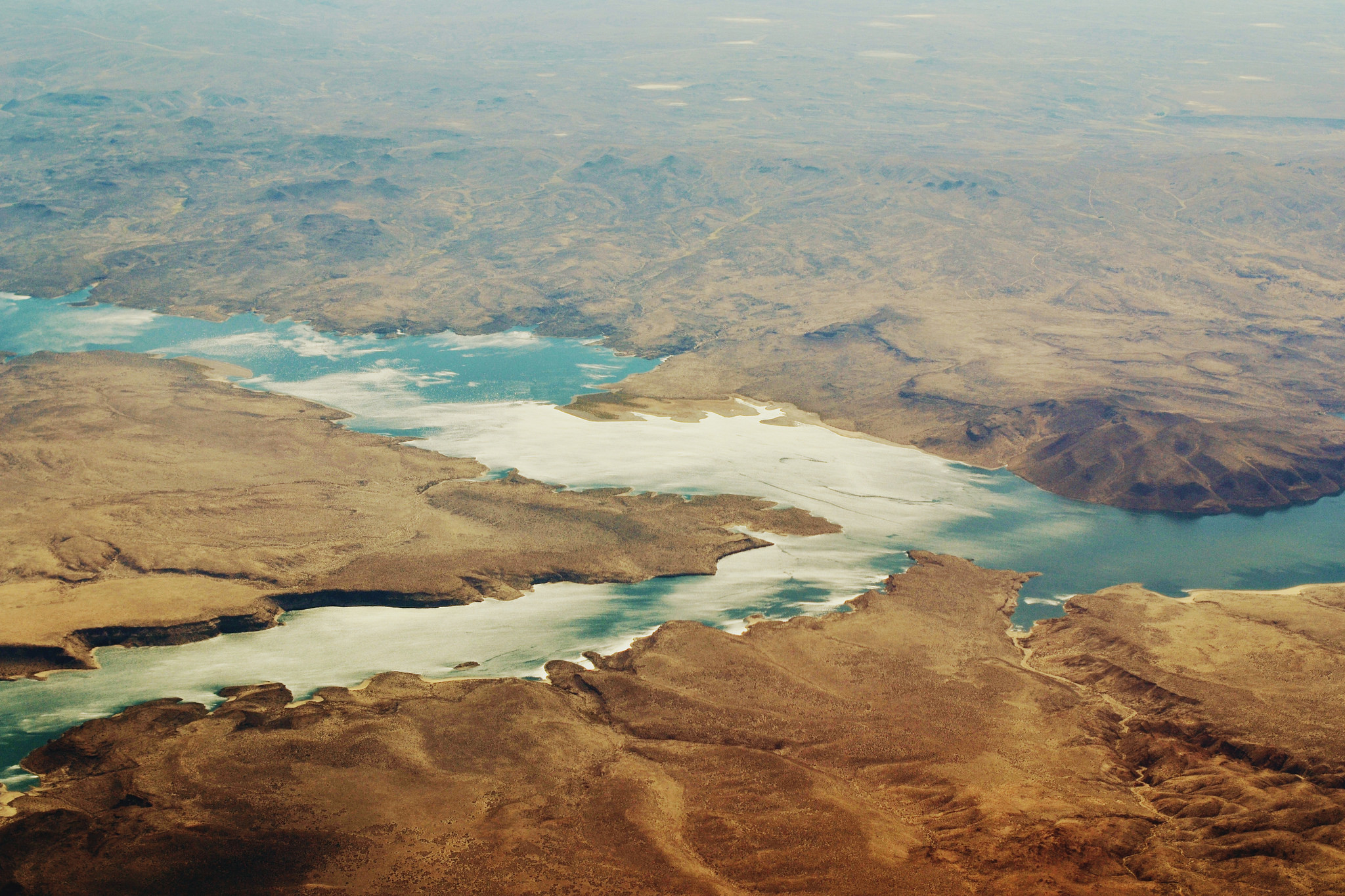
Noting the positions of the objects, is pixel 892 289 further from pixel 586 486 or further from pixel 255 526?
pixel 255 526

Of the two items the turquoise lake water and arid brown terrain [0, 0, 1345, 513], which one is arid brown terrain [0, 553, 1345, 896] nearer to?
the turquoise lake water

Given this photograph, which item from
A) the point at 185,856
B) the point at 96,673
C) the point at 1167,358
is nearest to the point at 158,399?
the point at 96,673

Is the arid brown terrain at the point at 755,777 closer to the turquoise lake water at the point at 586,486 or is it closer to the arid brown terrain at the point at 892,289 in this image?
the turquoise lake water at the point at 586,486

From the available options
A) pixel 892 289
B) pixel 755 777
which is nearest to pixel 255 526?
pixel 755 777

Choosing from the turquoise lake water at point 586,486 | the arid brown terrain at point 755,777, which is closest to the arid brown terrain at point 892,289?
the turquoise lake water at point 586,486

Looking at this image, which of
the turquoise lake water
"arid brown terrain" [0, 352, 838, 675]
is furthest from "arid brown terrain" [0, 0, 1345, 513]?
"arid brown terrain" [0, 352, 838, 675]

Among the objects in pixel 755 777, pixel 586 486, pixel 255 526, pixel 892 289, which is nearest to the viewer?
pixel 755 777
